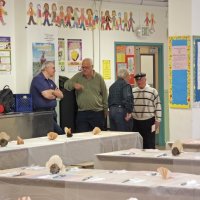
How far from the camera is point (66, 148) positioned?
6.43 meters

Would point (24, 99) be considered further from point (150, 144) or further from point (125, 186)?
point (125, 186)

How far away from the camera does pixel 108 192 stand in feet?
14.2

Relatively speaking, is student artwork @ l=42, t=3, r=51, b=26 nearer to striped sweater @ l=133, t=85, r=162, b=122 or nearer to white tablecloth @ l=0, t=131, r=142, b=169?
striped sweater @ l=133, t=85, r=162, b=122

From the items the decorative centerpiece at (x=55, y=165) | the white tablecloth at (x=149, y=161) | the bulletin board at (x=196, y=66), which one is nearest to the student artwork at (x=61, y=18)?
the bulletin board at (x=196, y=66)

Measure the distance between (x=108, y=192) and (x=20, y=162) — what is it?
183 centimetres

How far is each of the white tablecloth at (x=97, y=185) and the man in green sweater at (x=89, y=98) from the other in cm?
448

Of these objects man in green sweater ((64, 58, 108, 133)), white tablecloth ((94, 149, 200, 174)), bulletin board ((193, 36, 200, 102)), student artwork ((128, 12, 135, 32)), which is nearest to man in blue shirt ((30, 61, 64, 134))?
man in green sweater ((64, 58, 108, 133))

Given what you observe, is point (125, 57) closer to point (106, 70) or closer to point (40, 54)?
point (106, 70)

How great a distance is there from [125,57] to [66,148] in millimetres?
5507

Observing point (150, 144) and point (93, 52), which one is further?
point (93, 52)

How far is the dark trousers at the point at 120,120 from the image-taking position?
30.5 feet

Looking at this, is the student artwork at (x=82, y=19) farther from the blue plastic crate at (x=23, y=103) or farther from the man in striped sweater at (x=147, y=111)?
the blue plastic crate at (x=23, y=103)

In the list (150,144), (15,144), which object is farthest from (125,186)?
(150,144)

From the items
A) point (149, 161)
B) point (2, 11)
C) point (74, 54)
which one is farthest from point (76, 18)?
point (149, 161)
